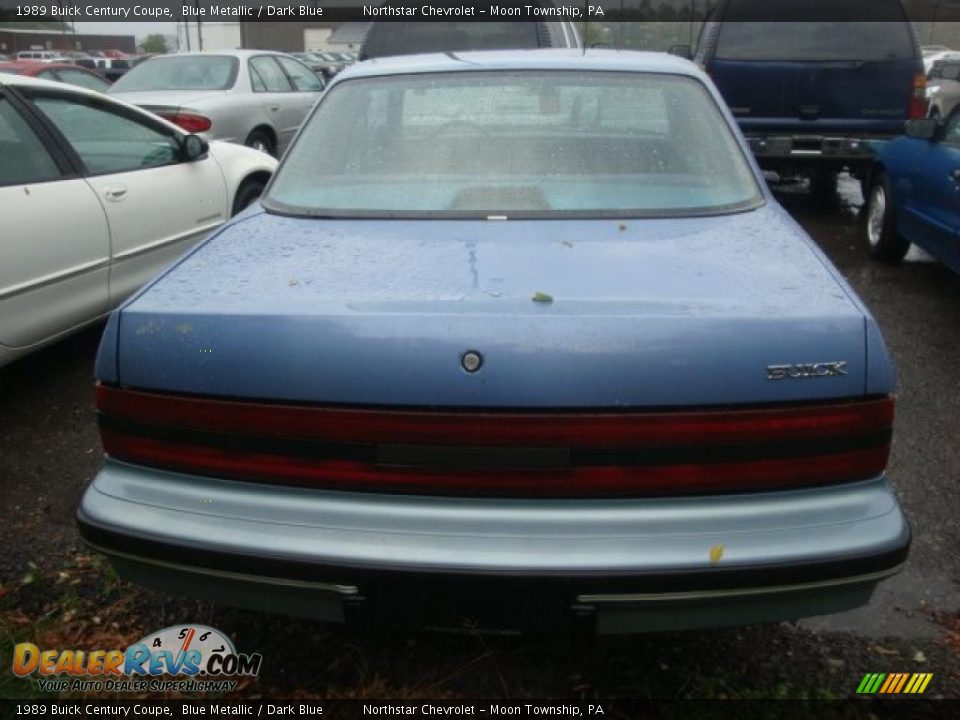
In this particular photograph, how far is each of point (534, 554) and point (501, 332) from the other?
46cm

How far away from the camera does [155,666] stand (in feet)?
7.67

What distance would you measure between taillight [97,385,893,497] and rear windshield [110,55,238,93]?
792 cm

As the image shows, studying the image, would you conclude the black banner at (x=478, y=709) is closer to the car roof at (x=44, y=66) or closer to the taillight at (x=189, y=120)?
the taillight at (x=189, y=120)

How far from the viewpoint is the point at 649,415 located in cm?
183

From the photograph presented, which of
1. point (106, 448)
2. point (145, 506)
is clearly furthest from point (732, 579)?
point (106, 448)

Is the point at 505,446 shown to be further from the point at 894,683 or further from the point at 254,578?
the point at 894,683

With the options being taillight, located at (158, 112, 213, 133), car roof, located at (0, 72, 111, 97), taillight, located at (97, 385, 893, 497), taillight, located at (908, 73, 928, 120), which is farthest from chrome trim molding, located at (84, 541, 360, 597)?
taillight, located at (908, 73, 928, 120)

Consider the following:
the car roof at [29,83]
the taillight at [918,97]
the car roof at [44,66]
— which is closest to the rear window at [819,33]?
the taillight at [918,97]

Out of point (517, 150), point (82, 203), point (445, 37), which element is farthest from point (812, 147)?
point (82, 203)

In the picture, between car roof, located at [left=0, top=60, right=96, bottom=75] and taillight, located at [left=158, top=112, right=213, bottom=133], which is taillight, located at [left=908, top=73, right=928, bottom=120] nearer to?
taillight, located at [left=158, top=112, right=213, bottom=133]

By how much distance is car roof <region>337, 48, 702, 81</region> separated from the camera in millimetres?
3104

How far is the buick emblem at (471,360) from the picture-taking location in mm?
Answer: 1793

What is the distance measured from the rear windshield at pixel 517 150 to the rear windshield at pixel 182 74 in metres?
6.52

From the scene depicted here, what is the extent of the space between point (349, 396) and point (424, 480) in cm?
24
